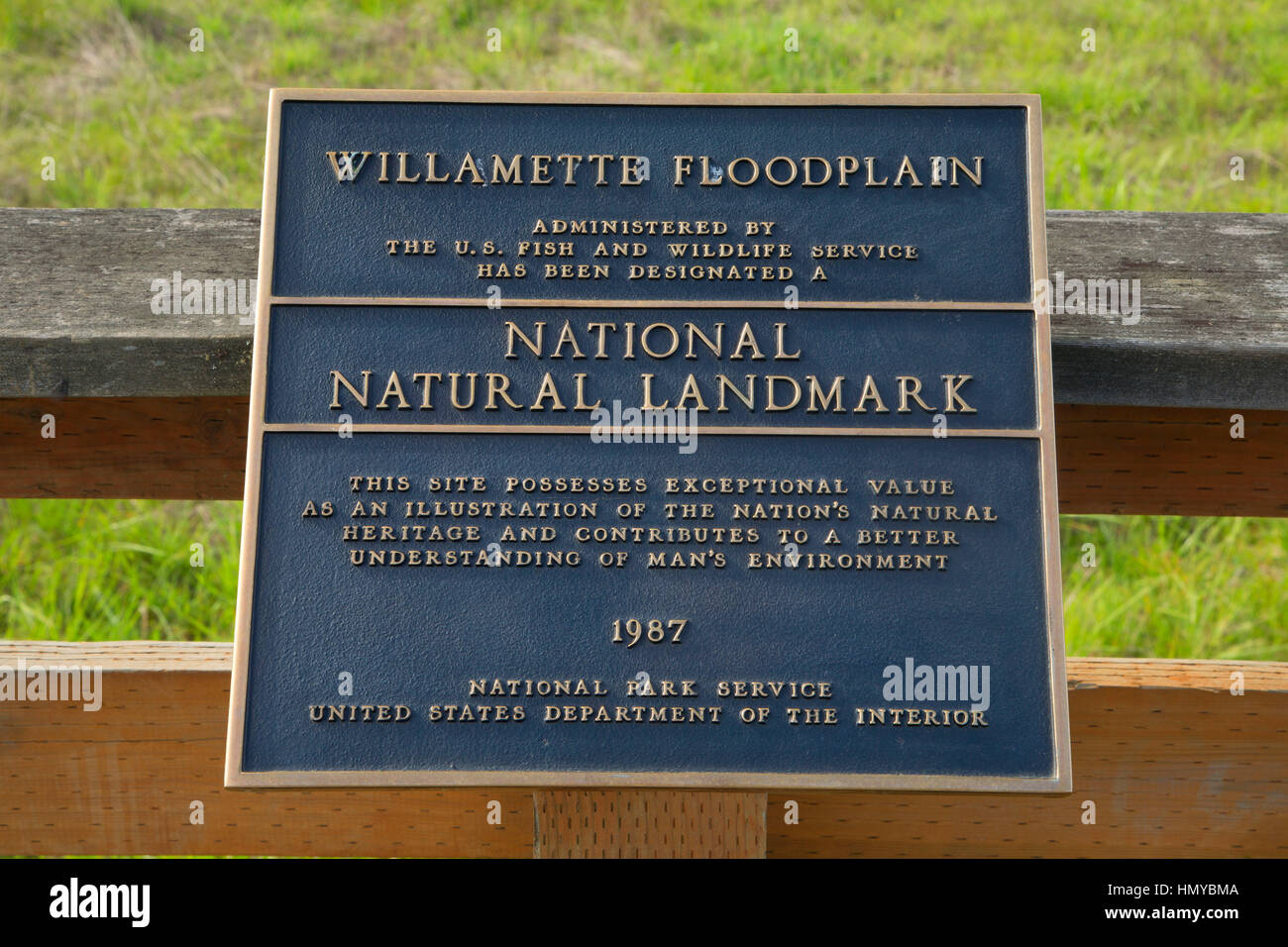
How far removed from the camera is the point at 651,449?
2.17 meters

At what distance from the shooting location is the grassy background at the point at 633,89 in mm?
3592

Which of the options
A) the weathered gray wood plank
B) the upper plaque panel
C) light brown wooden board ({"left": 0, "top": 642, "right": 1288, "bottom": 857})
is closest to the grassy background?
light brown wooden board ({"left": 0, "top": 642, "right": 1288, "bottom": 857})

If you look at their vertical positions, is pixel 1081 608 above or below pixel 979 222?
below

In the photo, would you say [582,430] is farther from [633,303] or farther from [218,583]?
[218,583]

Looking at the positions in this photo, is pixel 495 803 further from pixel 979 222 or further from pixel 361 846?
pixel 979 222

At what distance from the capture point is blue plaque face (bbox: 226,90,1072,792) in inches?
80.5

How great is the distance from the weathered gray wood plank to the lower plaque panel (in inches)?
13.6

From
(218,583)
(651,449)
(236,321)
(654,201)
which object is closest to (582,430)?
(651,449)

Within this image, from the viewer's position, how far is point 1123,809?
2.53 metres

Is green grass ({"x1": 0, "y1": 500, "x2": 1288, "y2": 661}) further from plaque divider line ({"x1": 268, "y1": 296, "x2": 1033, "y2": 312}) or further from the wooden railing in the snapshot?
Result: plaque divider line ({"x1": 268, "y1": 296, "x2": 1033, "y2": 312})

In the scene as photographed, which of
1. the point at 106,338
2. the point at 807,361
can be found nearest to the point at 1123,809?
the point at 807,361

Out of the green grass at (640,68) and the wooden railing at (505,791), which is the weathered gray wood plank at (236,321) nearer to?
the wooden railing at (505,791)

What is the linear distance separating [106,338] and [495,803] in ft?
4.23

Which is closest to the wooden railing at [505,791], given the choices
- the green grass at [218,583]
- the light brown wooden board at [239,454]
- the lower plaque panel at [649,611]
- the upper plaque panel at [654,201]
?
the light brown wooden board at [239,454]
